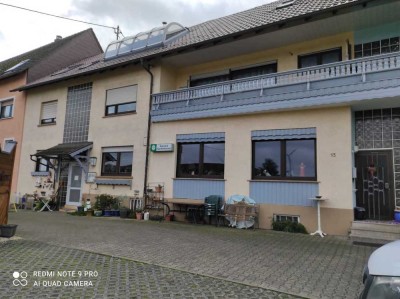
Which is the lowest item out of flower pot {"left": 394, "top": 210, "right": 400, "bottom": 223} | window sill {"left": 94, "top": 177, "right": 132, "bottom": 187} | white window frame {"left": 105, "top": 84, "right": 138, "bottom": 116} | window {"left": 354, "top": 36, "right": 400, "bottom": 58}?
flower pot {"left": 394, "top": 210, "right": 400, "bottom": 223}

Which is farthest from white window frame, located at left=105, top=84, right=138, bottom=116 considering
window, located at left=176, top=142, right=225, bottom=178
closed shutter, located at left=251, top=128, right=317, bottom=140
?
closed shutter, located at left=251, top=128, right=317, bottom=140

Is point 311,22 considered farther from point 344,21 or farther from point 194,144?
point 194,144

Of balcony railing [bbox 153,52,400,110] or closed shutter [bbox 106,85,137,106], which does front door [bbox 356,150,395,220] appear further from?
closed shutter [bbox 106,85,137,106]

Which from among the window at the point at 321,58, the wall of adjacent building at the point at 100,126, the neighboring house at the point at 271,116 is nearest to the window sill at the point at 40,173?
the wall of adjacent building at the point at 100,126

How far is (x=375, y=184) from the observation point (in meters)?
10.2

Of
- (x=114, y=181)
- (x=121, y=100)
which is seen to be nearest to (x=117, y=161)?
(x=114, y=181)

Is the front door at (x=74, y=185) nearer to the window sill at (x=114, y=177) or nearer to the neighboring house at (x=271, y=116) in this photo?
the neighboring house at (x=271, y=116)

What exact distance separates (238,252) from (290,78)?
20.9ft

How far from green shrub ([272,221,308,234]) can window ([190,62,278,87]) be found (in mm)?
5661

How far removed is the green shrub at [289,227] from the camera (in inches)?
403

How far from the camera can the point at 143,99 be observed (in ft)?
Answer: 48.5

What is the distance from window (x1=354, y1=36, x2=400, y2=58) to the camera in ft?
34.0

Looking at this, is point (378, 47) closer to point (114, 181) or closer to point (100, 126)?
point (114, 181)

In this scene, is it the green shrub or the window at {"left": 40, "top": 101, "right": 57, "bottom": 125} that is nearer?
the green shrub
